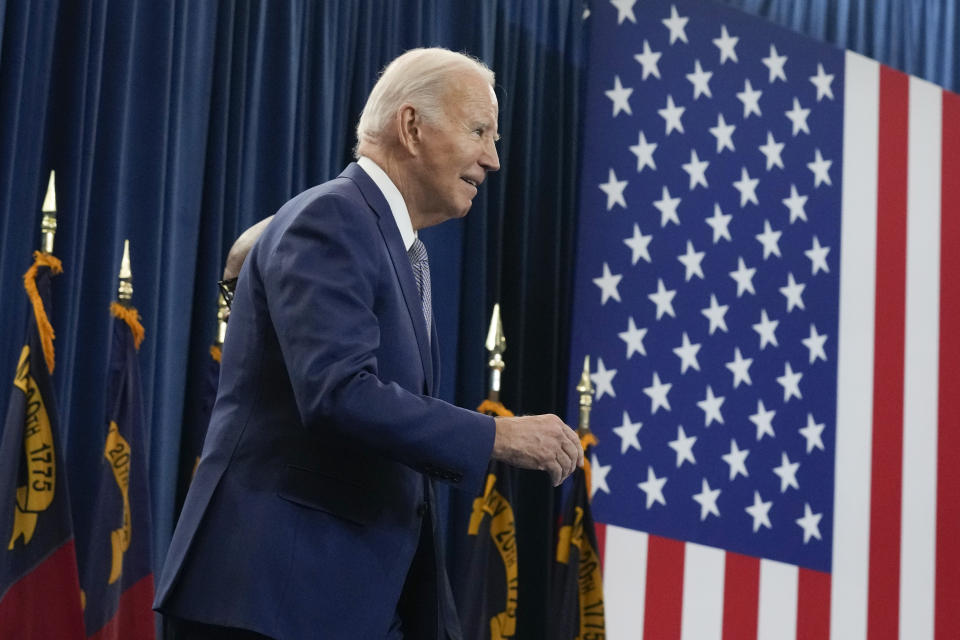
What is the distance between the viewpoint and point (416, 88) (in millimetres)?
1862

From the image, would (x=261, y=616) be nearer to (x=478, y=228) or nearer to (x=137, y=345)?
(x=137, y=345)

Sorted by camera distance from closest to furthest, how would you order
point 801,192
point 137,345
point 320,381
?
1. point 320,381
2. point 137,345
3. point 801,192

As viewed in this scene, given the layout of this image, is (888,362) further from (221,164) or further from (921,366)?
(221,164)

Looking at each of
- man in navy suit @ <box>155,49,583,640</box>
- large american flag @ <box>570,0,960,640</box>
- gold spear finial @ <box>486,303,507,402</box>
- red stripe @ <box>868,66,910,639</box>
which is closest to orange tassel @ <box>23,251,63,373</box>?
gold spear finial @ <box>486,303,507,402</box>

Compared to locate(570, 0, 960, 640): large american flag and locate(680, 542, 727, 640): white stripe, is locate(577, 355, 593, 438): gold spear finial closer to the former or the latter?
locate(570, 0, 960, 640): large american flag

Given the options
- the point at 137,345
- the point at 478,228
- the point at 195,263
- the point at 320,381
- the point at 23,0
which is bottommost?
the point at 320,381

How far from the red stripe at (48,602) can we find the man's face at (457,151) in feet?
5.62

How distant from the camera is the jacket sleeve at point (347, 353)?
150 centimetres

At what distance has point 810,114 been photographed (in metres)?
4.44

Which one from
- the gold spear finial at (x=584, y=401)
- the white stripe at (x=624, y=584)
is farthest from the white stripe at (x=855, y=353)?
the gold spear finial at (x=584, y=401)

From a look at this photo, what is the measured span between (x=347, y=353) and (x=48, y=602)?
195 centimetres

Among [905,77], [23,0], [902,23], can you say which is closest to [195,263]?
[23,0]

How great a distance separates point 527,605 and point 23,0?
259cm

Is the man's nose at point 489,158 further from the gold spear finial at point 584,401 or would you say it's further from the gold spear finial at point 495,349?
the gold spear finial at point 584,401
